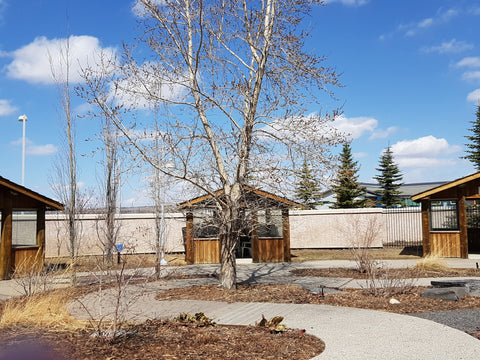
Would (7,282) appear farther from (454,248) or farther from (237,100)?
(454,248)

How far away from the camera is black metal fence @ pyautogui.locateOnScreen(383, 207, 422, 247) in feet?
84.5

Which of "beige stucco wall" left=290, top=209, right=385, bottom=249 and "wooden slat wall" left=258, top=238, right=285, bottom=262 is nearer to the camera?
"wooden slat wall" left=258, top=238, right=285, bottom=262

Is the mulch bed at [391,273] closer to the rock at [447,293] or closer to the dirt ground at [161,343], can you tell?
the rock at [447,293]

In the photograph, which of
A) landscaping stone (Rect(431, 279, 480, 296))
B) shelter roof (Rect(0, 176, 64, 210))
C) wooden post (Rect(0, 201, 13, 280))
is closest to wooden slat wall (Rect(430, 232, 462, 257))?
landscaping stone (Rect(431, 279, 480, 296))

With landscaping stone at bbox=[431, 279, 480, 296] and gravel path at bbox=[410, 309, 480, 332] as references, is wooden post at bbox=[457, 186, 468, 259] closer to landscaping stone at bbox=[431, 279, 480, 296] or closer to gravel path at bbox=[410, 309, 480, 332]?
landscaping stone at bbox=[431, 279, 480, 296]

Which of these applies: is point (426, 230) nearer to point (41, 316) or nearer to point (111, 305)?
point (111, 305)

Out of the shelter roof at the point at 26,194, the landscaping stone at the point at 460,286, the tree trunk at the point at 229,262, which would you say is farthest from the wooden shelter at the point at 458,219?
the shelter roof at the point at 26,194

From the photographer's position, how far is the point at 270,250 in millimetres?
18578

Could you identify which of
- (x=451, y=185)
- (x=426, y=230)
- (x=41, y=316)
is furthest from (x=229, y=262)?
(x=451, y=185)

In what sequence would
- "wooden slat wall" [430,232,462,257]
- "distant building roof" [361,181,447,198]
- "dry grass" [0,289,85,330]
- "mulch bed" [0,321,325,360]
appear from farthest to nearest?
1. "distant building roof" [361,181,447,198]
2. "wooden slat wall" [430,232,462,257]
3. "dry grass" [0,289,85,330]
4. "mulch bed" [0,321,325,360]

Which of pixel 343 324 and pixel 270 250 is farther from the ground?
pixel 270 250

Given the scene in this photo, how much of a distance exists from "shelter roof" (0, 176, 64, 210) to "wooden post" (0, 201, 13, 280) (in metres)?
0.35

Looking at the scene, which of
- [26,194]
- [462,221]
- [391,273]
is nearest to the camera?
[391,273]

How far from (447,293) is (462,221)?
1076 cm
